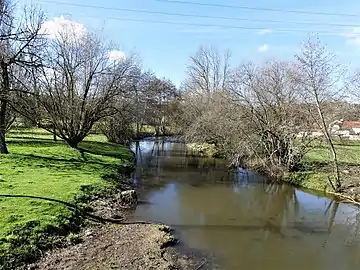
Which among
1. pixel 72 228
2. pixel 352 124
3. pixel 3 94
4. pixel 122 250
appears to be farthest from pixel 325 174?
pixel 3 94

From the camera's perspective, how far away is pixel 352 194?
47.0 ft

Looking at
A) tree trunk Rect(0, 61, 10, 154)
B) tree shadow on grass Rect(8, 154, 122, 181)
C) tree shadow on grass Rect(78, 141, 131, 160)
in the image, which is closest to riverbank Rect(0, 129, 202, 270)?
tree shadow on grass Rect(8, 154, 122, 181)

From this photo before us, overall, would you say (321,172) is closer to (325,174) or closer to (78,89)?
(325,174)

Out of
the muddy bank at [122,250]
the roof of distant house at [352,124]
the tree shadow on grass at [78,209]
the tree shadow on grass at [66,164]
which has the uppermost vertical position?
the roof of distant house at [352,124]

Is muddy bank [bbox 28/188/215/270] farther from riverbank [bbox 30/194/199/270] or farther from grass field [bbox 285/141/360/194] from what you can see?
grass field [bbox 285/141/360/194]

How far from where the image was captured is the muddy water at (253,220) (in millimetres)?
8175

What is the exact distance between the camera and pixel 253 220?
1117 centimetres

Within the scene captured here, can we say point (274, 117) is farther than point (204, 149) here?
No

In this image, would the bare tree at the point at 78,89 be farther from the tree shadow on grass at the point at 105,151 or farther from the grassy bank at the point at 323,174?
the grassy bank at the point at 323,174

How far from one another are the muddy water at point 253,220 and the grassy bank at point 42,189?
1.94m

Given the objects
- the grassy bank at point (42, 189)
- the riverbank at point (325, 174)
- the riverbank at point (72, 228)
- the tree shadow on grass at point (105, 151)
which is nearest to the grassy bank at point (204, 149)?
the tree shadow on grass at point (105, 151)

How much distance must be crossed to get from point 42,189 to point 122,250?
4.26 meters

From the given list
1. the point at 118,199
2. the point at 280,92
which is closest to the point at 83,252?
the point at 118,199

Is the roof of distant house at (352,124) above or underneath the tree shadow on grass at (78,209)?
above
